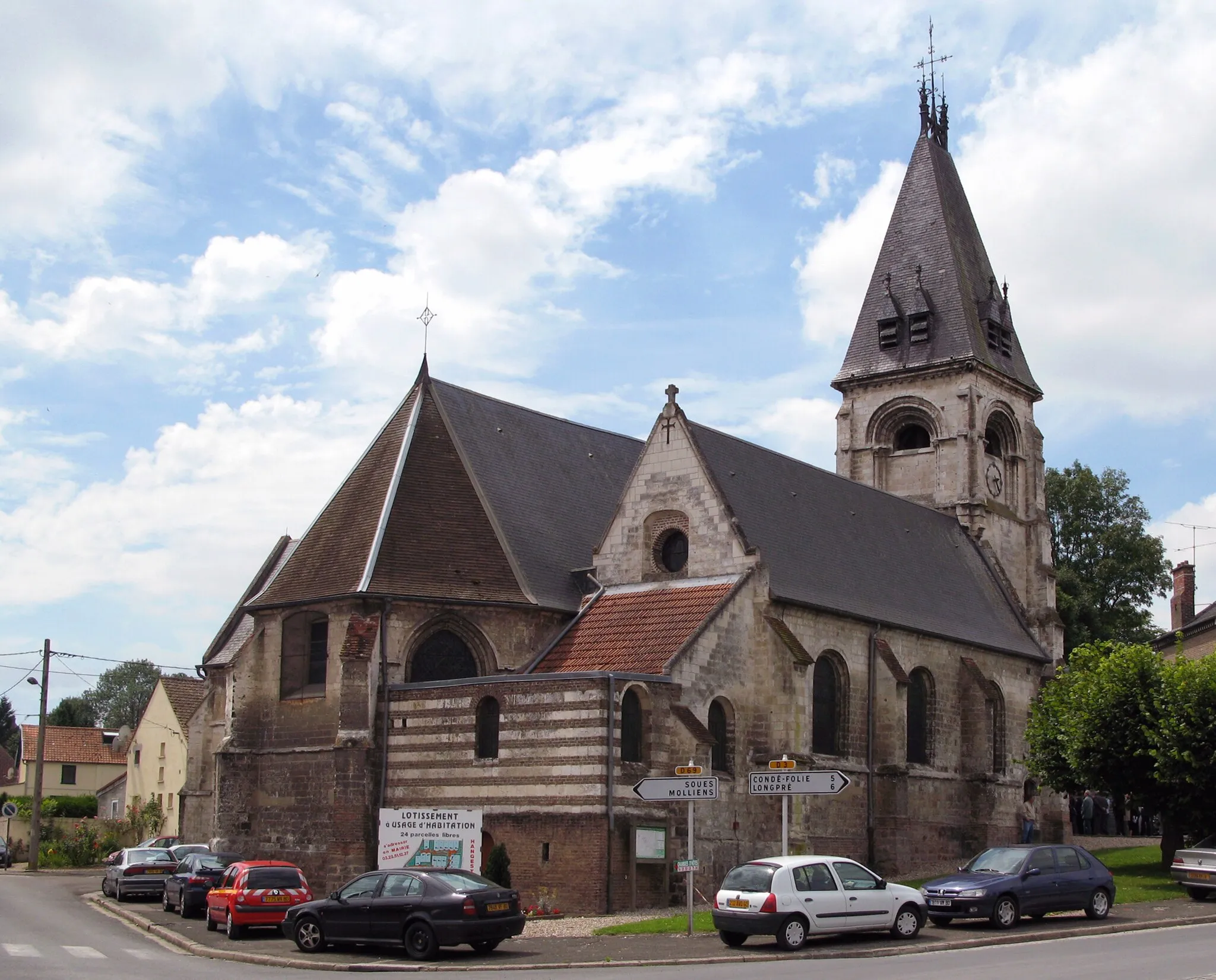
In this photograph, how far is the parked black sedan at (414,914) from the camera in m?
19.7

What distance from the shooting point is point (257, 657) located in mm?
32562

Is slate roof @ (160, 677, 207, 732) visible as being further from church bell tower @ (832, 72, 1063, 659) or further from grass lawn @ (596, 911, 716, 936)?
grass lawn @ (596, 911, 716, 936)

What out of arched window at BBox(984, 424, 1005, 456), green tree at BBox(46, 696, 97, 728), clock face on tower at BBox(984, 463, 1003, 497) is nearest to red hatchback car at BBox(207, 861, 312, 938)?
clock face on tower at BBox(984, 463, 1003, 497)

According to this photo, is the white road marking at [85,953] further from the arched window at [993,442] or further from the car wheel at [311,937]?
the arched window at [993,442]

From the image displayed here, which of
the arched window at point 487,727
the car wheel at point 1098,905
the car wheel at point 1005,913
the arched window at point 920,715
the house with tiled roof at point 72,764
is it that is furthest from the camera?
the house with tiled roof at point 72,764

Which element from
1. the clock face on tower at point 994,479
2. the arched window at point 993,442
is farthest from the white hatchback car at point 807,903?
the arched window at point 993,442

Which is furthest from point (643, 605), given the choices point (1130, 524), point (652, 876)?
point (1130, 524)

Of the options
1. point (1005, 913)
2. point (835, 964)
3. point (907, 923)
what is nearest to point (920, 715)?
point (1005, 913)

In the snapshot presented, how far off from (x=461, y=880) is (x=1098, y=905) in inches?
392

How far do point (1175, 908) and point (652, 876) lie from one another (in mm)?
8985

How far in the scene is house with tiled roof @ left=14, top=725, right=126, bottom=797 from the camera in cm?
7025

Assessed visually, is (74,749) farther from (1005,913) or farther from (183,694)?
(1005,913)

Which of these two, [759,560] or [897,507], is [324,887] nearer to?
[759,560]

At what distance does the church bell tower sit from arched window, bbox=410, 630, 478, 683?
20487 millimetres
